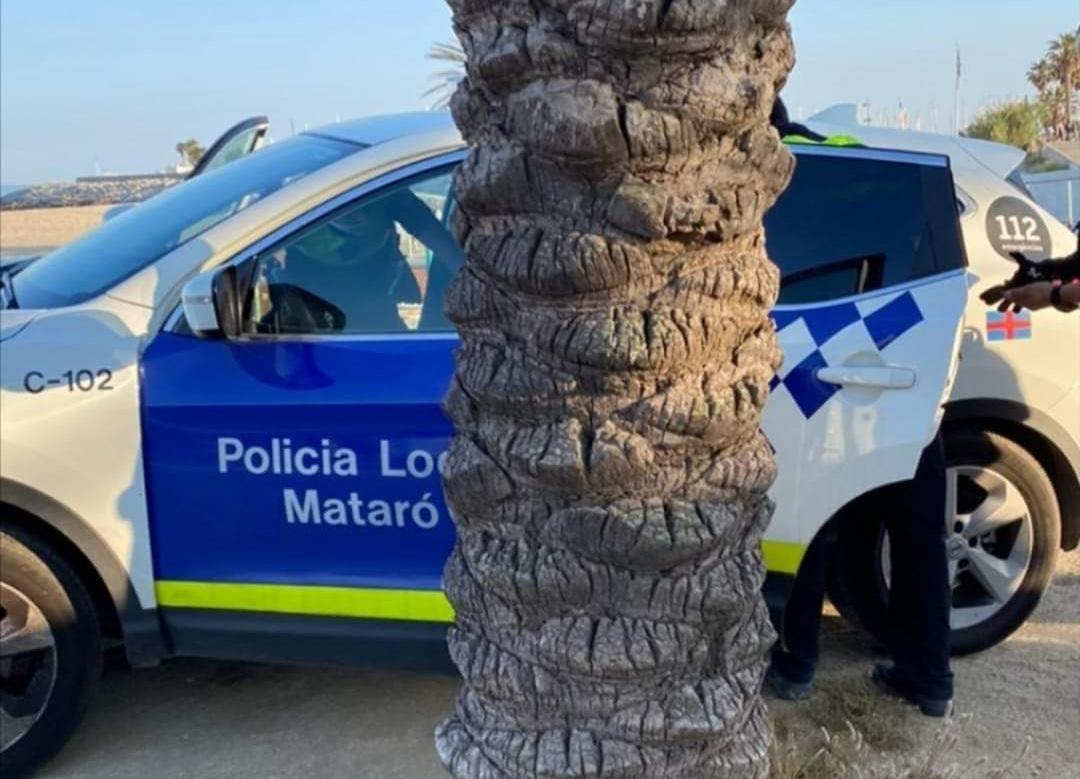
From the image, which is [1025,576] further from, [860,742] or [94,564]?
[94,564]

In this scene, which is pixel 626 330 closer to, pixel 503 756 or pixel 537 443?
pixel 537 443

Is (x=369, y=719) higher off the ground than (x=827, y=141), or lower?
lower

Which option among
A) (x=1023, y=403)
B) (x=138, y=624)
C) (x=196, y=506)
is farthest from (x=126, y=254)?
(x=1023, y=403)

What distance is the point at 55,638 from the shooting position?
3.28 metres

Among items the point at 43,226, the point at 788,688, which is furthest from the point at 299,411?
the point at 43,226

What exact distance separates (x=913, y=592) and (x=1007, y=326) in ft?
3.07

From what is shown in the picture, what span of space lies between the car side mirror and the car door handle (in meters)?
1.64

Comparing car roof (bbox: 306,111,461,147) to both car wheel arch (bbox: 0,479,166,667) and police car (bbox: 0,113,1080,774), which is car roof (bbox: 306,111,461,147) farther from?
car wheel arch (bbox: 0,479,166,667)

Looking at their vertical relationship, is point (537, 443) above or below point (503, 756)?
above

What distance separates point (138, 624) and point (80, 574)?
219 millimetres

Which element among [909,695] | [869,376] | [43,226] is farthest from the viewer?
[43,226]

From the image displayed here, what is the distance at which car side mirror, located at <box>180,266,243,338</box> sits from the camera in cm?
314

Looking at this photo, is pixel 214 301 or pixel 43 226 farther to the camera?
pixel 43 226

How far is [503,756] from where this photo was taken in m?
1.83
